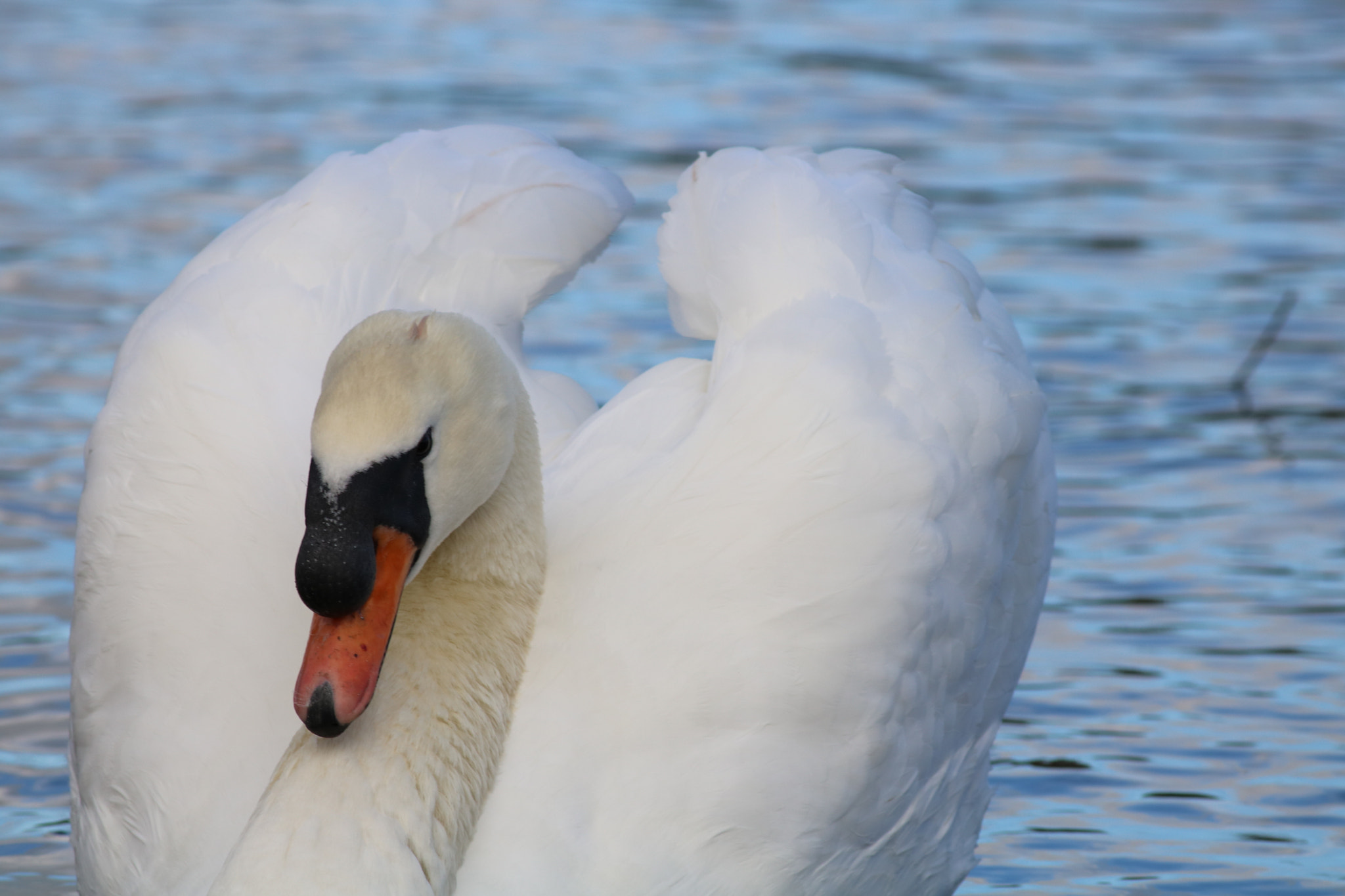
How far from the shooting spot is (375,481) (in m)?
3.77

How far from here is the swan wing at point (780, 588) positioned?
430cm

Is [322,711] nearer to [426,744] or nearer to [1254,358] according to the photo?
[426,744]

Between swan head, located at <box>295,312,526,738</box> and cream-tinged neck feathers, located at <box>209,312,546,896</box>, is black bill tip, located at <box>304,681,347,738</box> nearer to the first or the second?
swan head, located at <box>295,312,526,738</box>

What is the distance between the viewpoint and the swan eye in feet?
12.8

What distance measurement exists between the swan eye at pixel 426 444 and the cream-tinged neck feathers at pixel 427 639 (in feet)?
0.04

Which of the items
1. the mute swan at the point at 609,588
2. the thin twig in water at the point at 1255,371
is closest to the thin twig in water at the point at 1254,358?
the thin twig in water at the point at 1255,371

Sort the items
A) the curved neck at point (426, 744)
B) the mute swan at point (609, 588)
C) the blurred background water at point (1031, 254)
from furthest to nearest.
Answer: the blurred background water at point (1031, 254) < the mute swan at point (609, 588) < the curved neck at point (426, 744)

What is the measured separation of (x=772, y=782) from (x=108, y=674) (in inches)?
54.6

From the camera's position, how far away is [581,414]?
5.74 metres

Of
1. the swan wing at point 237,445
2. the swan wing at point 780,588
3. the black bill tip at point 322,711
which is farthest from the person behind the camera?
the swan wing at point 237,445

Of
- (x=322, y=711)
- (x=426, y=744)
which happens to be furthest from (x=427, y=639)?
(x=322, y=711)

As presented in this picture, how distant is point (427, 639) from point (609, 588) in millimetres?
390

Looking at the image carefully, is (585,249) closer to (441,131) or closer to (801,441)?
(441,131)

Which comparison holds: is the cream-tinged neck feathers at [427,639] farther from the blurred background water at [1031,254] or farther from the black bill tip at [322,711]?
the blurred background water at [1031,254]
